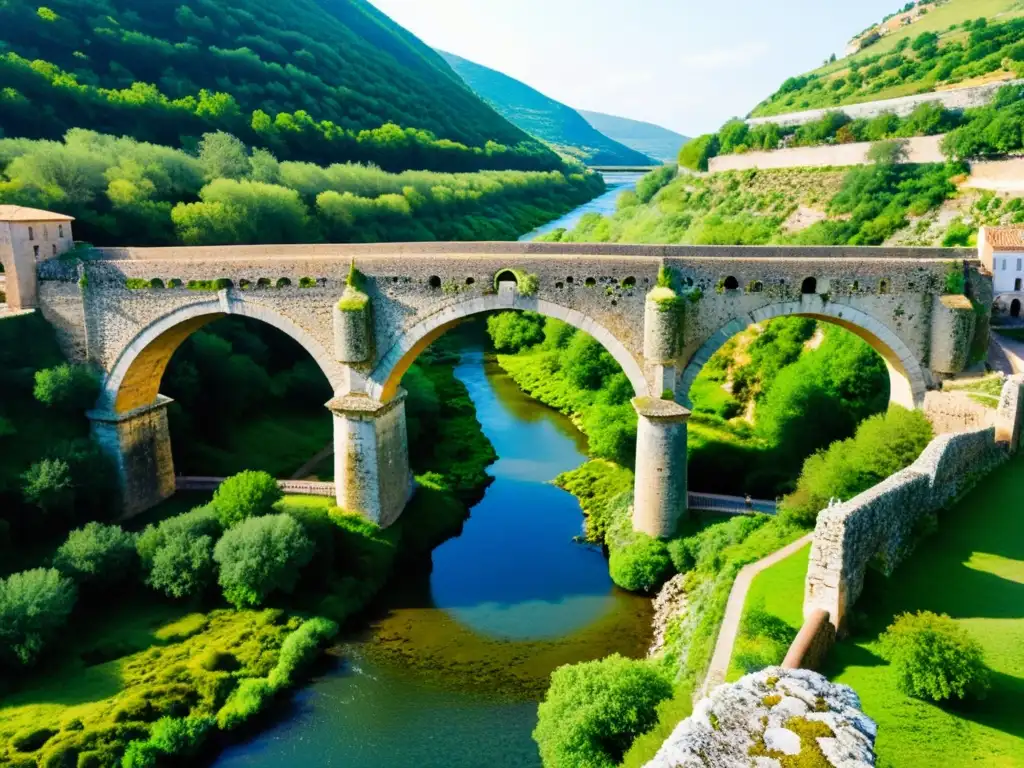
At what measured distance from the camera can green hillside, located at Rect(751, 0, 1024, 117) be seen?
5103 centimetres

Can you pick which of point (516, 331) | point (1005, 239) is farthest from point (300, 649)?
point (516, 331)

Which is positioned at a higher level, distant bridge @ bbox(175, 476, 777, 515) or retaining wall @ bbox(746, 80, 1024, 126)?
retaining wall @ bbox(746, 80, 1024, 126)

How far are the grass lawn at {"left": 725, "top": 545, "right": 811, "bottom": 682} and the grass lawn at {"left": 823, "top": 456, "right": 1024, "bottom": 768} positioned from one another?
143 centimetres

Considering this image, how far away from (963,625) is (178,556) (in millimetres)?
17679

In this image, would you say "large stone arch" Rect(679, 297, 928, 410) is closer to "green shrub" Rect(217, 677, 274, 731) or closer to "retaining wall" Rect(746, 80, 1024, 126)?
"green shrub" Rect(217, 677, 274, 731)

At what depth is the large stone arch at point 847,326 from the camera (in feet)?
73.3

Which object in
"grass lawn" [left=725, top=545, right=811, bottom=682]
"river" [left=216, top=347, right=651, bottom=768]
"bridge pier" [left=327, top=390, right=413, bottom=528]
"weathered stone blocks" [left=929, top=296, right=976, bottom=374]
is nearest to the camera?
"grass lawn" [left=725, top=545, right=811, bottom=682]

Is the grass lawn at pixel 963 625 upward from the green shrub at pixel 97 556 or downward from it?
upward

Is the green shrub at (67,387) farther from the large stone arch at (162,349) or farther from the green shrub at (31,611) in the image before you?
the green shrub at (31,611)

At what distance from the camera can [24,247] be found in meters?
25.0

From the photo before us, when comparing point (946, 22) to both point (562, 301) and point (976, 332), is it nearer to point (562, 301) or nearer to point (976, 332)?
point (976, 332)

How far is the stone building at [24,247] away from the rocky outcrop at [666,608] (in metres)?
20.9

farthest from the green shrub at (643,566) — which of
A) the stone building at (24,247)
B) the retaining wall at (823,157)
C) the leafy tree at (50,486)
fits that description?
the retaining wall at (823,157)

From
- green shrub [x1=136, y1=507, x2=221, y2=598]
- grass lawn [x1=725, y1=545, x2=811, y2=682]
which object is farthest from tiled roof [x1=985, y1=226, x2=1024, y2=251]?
green shrub [x1=136, y1=507, x2=221, y2=598]
